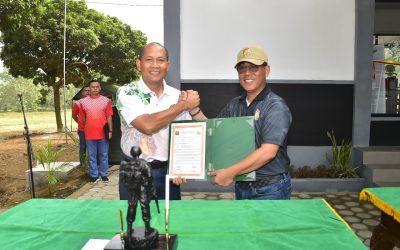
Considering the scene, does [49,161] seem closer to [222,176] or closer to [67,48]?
[222,176]

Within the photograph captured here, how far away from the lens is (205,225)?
2.06 meters

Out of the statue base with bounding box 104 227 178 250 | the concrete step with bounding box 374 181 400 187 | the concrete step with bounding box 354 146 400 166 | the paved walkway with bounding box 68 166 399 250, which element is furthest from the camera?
the concrete step with bounding box 354 146 400 166

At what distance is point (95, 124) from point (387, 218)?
5.99 meters

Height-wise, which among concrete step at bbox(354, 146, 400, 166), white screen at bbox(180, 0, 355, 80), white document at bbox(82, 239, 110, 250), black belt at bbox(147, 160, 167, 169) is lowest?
concrete step at bbox(354, 146, 400, 166)

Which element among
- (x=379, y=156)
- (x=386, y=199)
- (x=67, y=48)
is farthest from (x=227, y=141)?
(x=67, y=48)

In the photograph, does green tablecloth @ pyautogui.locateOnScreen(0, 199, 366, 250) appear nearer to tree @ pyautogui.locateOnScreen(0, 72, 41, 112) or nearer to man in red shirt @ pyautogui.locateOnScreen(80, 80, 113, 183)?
man in red shirt @ pyautogui.locateOnScreen(80, 80, 113, 183)

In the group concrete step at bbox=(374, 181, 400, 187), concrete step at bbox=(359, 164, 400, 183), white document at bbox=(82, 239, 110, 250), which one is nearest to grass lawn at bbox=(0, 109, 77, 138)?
concrete step at bbox=(359, 164, 400, 183)

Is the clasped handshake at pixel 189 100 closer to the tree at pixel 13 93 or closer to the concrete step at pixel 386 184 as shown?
the concrete step at pixel 386 184

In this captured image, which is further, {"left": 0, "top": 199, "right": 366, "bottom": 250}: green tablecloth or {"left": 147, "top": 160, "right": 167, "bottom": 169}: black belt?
{"left": 147, "top": 160, "right": 167, "bottom": 169}: black belt

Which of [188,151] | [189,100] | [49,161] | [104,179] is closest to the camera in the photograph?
[188,151]

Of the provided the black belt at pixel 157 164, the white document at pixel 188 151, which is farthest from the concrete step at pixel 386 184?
the white document at pixel 188 151

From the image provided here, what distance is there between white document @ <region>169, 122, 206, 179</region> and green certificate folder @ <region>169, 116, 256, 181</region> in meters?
0.08

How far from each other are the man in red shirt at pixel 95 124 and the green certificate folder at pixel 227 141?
17.5 feet

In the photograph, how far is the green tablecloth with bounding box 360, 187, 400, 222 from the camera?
2.60m
